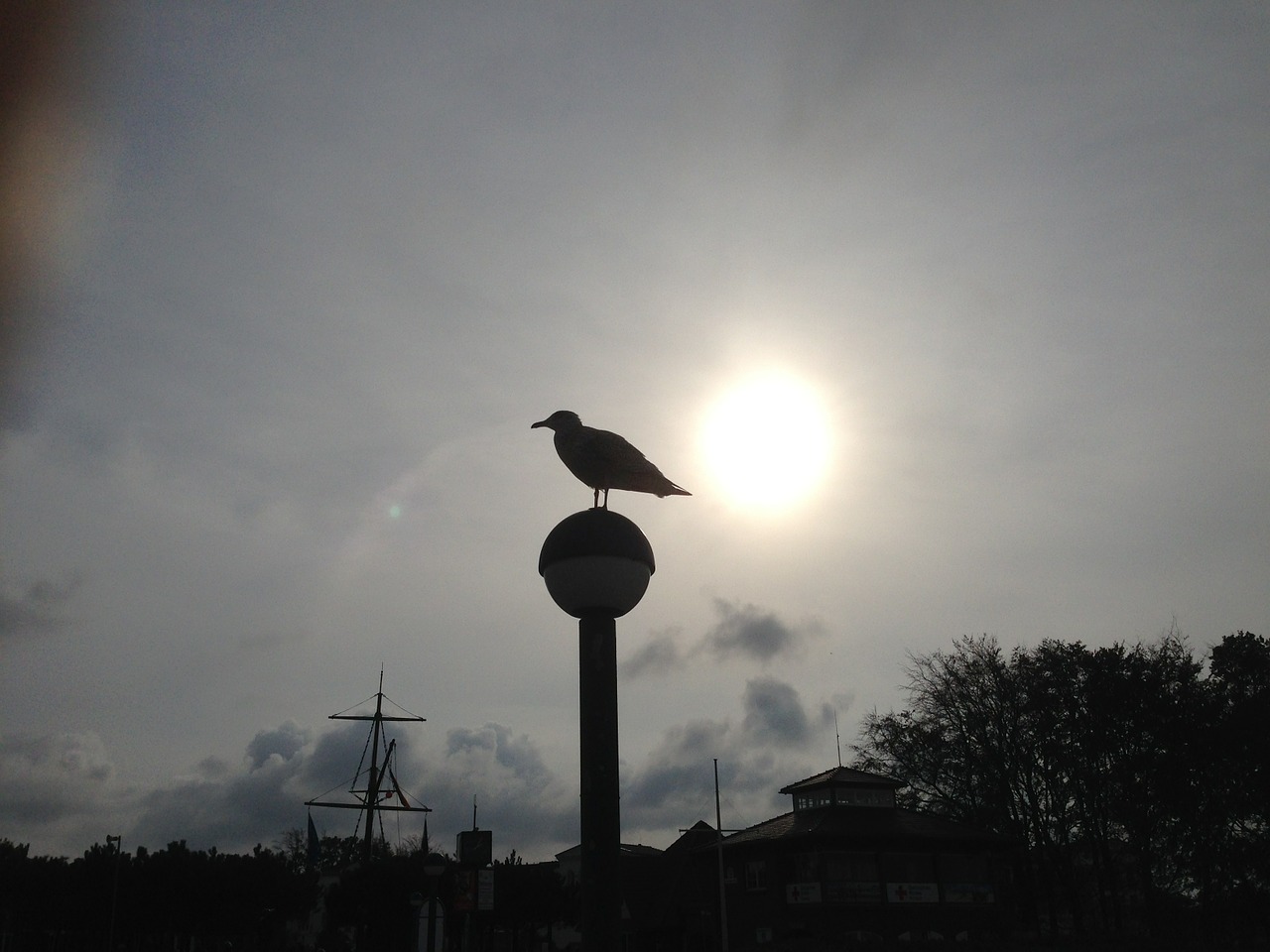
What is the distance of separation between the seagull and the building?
33.9 m

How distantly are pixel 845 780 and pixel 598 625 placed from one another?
38.3 meters

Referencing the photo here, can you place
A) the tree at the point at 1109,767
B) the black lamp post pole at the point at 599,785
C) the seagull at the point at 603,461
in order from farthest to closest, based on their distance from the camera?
the tree at the point at 1109,767
the seagull at the point at 603,461
the black lamp post pole at the point at 599,785

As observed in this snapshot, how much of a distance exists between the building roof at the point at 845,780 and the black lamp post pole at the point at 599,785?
3772cm

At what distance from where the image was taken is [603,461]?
9.13 metres

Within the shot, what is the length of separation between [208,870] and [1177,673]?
42920mm

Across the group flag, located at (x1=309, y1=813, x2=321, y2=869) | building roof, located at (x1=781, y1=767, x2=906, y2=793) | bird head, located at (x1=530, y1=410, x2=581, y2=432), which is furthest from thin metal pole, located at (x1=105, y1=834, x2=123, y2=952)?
bird head, located at (x1=530, y1=410, x2=581, y2=432)

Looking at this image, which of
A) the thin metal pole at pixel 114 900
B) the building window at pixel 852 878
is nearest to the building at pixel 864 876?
the building window at pixel 852 878

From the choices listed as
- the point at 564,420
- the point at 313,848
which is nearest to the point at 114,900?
the point at 313,848

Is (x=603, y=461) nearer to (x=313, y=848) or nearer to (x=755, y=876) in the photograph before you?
(x=755, y=876)

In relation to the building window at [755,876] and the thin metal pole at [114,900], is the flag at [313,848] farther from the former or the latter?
the building window at [755,876]

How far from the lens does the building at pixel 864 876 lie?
39.3 metres

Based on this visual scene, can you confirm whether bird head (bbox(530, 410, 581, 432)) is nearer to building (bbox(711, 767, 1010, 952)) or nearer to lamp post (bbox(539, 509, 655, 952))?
lamp post (bbox(539, 509, 655, 952))

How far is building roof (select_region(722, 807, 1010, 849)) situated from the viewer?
39812mm

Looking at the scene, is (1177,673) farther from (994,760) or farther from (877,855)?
(877,855)
